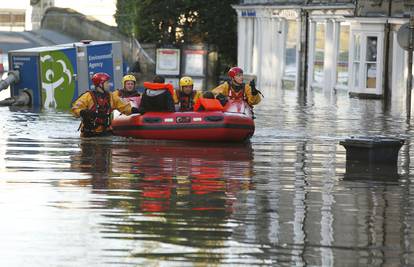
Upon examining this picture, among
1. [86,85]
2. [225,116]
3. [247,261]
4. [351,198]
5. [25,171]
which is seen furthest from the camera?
[86,85]

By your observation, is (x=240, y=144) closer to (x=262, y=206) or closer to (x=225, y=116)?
(x=225, y=116)

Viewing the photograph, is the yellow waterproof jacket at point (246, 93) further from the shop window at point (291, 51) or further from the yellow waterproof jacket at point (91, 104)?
the shop window at point (291, 51)

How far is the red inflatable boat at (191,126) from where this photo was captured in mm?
25750

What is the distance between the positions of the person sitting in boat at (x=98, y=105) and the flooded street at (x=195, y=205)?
1.26 feet

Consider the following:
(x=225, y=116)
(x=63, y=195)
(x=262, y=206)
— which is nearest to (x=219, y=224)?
(x=262, y=206)

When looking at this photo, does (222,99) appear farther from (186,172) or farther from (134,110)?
(186,172)

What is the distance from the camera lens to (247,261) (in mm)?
12359

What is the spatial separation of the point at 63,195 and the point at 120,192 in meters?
0.81

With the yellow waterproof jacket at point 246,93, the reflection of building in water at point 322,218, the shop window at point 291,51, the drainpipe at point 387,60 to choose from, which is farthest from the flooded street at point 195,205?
the shop window at point 291,51

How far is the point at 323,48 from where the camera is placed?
57.2 metres

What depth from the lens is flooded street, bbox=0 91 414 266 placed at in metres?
12.7

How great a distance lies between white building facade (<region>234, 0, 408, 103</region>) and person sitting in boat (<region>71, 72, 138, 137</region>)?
21392 millimetres

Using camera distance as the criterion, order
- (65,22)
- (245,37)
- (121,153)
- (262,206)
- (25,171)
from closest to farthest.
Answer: (262,206) < (25,171) < (121,153) < (245,37) < (65,22)

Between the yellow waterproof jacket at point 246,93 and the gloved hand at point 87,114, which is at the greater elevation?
the yellow waterproof jacket at point 246,93
